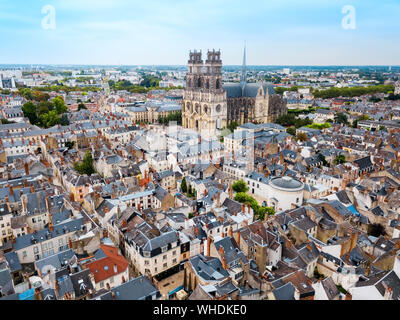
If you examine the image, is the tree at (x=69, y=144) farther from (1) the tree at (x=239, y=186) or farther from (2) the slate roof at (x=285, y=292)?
(2) the slate roof at (x=285, y=292)

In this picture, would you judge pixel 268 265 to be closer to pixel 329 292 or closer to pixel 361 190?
pixel 329 292

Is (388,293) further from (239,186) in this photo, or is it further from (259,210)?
(239,186)

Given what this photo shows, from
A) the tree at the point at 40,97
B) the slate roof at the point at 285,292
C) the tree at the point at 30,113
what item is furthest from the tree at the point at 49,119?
the slate roof at the point at 285,292

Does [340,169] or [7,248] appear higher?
[340,169]

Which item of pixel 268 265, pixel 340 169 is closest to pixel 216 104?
pixel 340 169

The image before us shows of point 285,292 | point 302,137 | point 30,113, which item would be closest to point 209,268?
point 285,292

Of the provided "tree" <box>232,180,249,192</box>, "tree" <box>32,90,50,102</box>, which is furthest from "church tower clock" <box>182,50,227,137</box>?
"tree" <box>32,90,50,102</box>

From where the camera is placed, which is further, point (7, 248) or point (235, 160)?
point (235, 160)
